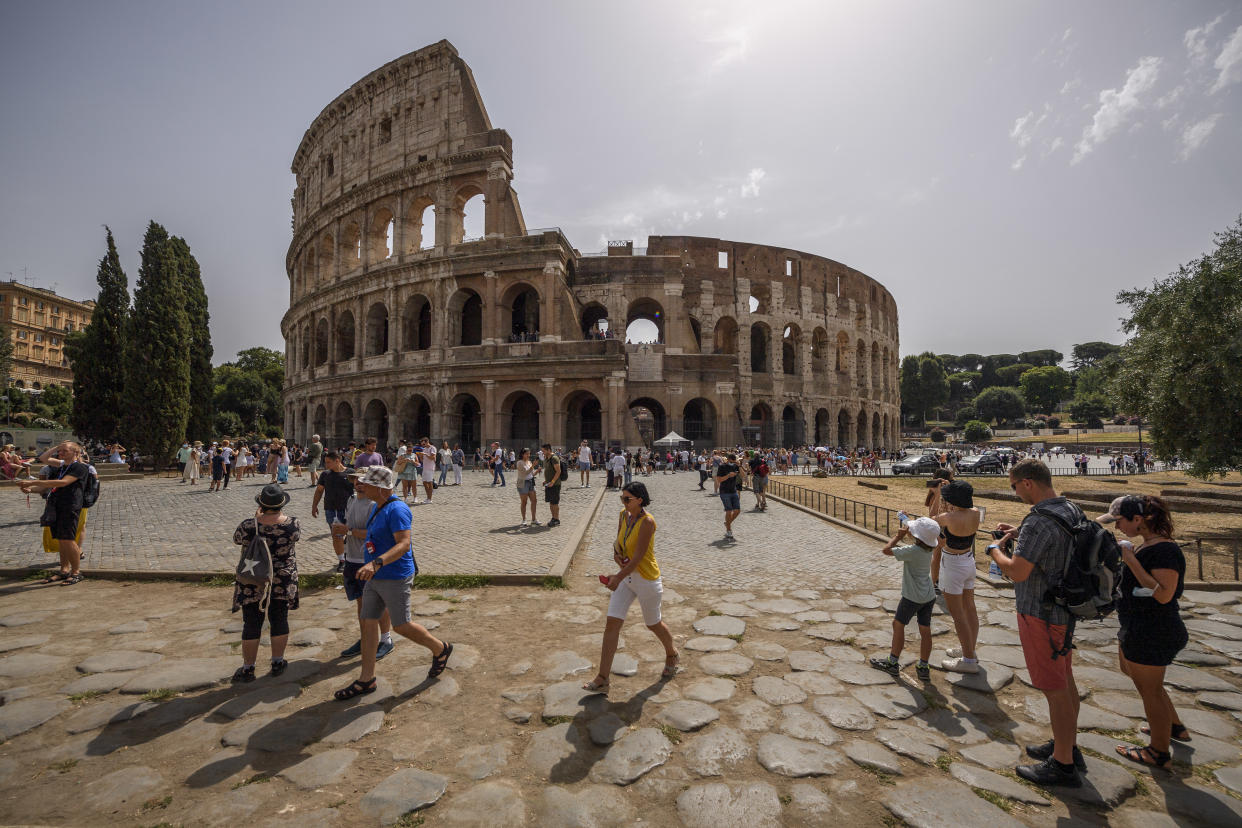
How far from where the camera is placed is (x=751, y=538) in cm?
909

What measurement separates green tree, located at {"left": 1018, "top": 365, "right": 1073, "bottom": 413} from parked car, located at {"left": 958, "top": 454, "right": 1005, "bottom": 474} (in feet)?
229

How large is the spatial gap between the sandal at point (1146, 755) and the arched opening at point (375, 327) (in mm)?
29699

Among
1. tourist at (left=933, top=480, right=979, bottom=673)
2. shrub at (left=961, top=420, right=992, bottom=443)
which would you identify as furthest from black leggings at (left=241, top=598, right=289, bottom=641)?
shrub at (left=961, top=420, right=992, bottom=443)

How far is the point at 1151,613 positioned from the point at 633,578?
306cm

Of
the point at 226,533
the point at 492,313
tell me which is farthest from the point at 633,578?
the point at 492,313

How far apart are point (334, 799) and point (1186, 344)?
1637cm

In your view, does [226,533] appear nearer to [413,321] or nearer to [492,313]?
[492,313]

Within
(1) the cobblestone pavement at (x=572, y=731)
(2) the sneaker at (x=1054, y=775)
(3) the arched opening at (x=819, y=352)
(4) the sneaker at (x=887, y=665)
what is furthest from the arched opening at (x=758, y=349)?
(2) the sneaker at (x=1054, y=775)

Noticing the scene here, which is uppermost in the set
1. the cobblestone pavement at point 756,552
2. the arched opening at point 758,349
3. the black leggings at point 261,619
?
the arched opening at point 758,349

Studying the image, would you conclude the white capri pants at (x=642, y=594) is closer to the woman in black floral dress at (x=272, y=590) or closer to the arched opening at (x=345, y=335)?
the woman in black floral dress at (x=272, y=590)

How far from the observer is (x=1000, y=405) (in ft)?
265

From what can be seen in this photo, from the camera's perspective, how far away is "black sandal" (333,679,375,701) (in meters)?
Result: 3.44

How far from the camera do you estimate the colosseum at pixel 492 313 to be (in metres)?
24.8

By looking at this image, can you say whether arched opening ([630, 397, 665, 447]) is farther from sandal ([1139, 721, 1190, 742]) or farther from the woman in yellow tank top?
sandal ([1139, 721, 1190, 742])
